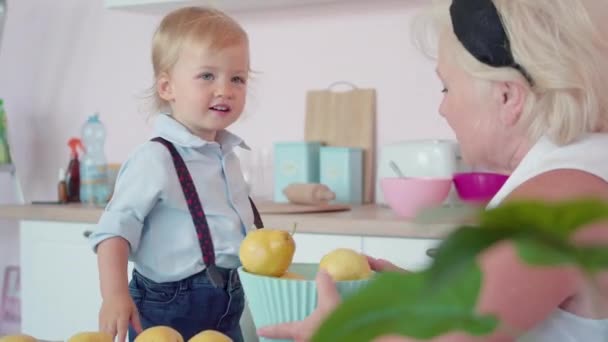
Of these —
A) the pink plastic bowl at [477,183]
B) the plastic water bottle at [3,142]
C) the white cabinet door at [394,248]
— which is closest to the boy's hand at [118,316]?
the white cabinet door at [394,248]

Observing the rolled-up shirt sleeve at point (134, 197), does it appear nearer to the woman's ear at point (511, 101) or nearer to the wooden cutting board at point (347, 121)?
the woman's ear at point (511, 101)

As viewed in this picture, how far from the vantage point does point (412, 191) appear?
2.21 meters

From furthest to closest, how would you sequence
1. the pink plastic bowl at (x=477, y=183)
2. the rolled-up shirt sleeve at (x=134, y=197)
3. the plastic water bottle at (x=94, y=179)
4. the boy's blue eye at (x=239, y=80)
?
the plastic water bottle at (x=94, y=179), the pink plastic bowl at (x=477, y=183), the boy's blue eye at (x=239, y=80), the rolled-up shirt sleeve at (x=134, y=197)

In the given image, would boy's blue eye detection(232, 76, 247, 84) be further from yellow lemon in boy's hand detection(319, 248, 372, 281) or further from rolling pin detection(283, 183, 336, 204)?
rolling pin detection(283, 183, 336, 204)

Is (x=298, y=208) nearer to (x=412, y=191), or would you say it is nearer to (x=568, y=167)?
(x=412, y=191)

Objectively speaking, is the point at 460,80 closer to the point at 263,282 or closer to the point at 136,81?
the point at 263,282

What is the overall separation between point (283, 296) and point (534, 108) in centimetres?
44

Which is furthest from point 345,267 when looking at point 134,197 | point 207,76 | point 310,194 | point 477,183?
point 310,194

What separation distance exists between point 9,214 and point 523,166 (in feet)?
7.26

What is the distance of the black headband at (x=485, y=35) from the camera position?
1022 mm

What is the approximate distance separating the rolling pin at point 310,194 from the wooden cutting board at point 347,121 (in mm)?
270

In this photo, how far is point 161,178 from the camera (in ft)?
4.58

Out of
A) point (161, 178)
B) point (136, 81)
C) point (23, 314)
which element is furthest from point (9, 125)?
point (161, 178)

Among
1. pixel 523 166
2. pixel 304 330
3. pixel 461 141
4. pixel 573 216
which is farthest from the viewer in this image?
pixel 461 141
